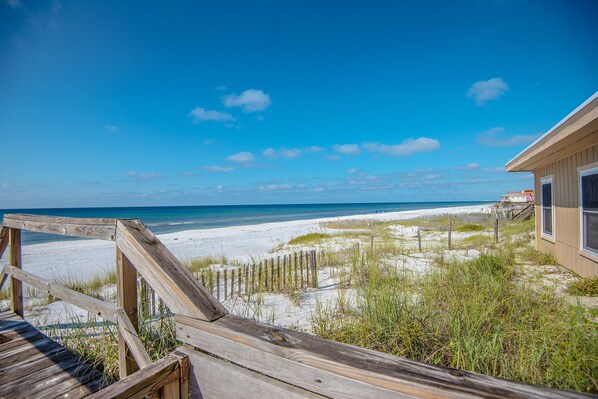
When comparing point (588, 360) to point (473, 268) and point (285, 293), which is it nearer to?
point (473, 268)

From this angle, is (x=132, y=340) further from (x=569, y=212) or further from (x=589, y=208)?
(x=569, y=212)

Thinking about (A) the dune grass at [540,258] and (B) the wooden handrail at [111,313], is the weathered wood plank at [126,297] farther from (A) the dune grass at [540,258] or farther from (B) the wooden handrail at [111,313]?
(A) the dune grass at [540,258]

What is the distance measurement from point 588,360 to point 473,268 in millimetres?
3288

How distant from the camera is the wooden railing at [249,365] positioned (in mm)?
882

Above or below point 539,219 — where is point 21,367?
below

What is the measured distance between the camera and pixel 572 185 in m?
7.08

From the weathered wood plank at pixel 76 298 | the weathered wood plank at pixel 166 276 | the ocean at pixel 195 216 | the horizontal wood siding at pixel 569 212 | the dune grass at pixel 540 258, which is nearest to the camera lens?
the weathered wood plank at pixel 166 276

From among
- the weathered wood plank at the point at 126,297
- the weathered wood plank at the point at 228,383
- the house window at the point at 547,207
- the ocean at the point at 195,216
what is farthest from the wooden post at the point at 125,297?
the ocean at the point at 195,216

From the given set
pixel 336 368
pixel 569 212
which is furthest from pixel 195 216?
pixel 336 368

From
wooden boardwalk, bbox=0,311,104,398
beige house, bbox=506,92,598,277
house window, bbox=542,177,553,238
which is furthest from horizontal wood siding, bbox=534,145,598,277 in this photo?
wooden boardwalk, bbox=0,311,104,398

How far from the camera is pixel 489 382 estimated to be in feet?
2.80

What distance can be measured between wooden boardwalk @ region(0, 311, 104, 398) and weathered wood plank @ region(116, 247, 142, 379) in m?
0.68

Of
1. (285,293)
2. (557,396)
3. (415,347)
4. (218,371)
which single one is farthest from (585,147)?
(218,371)

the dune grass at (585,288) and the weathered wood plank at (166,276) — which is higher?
the weathered wood plank at (166,276)
